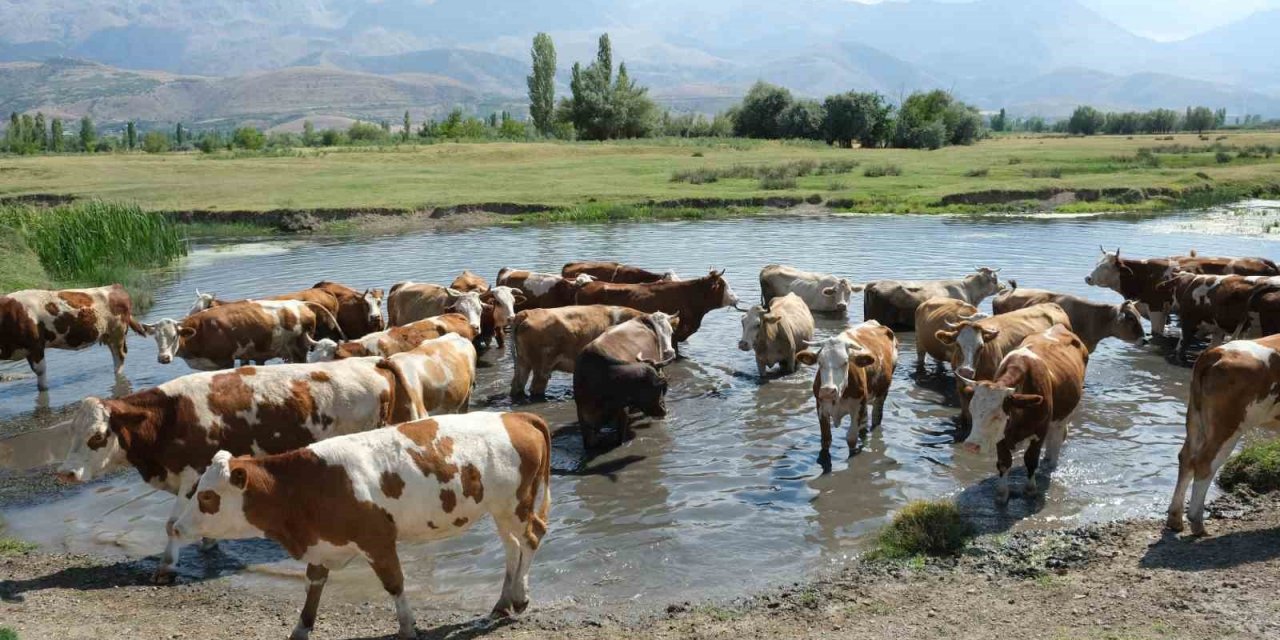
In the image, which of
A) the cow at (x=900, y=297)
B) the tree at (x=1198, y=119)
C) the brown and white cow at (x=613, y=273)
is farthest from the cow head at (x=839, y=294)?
the tree at (x=1198, y=119)

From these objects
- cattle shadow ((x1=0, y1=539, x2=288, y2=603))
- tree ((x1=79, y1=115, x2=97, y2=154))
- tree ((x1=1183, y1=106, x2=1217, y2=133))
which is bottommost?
cattle shadow ((x1=0, y1=539, x2=288, y2=603))

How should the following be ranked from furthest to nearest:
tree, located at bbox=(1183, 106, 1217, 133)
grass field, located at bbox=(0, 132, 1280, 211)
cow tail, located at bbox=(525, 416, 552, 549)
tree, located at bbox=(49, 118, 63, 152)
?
tree, located at bbox=(1183, 106, 1217, 133)
tree, located at bbox=(49, 118, 63, 152)
grass field, located at bbox=(0, 132, 1280, 211)
cow tail, located at bbox=(525, 416, 552, 549)

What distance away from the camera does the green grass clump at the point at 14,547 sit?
408 inches

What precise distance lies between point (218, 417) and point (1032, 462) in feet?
27.5

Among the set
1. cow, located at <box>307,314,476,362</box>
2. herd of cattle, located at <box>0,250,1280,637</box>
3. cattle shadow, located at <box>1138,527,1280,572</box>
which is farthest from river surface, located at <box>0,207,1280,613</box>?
cow, located at <box>307,314,476,362</box>

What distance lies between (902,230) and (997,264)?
7217 mm

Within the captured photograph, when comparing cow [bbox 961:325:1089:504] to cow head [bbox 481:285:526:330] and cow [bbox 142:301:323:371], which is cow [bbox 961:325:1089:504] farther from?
cow [bbox 142:301:323:371]

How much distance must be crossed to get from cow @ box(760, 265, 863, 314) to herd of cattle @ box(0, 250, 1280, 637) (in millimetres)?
53

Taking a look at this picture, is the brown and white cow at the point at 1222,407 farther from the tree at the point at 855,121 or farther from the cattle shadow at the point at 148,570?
the tree at the point at 855,121

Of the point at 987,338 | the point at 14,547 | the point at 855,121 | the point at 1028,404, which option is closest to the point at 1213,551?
the point at 1028,404

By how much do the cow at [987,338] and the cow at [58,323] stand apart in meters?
12.7

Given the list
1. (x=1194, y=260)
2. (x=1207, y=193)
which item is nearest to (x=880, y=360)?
(x=1194, y=260)

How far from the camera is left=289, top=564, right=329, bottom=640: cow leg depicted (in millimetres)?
8031

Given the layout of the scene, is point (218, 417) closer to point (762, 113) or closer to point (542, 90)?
point (762, 113)
